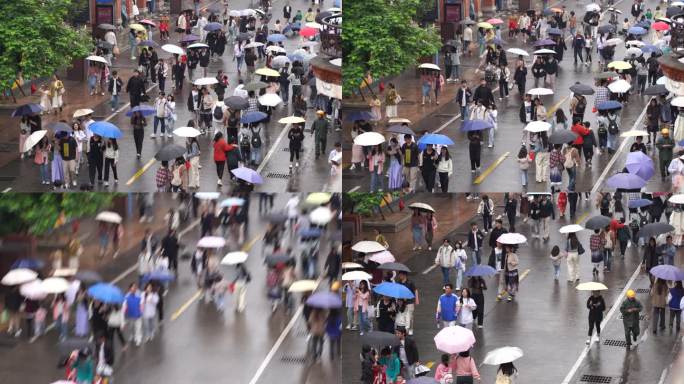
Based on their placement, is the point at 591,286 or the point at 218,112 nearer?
the point at 591,286

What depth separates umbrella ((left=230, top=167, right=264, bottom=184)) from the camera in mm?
44375

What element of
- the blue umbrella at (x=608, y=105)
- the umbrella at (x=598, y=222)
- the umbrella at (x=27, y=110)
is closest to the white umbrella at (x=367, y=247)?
the umbrella at (x=598, y=222)

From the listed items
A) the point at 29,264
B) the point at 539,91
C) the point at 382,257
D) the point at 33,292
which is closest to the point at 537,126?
the point at 539,91

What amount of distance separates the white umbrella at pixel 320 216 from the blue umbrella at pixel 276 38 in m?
11.9

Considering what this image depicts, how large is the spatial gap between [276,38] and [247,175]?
7604mm

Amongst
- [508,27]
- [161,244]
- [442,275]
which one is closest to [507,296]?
[442,275]

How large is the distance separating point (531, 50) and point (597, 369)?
21.2 meters

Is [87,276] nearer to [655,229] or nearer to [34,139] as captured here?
[34,139]

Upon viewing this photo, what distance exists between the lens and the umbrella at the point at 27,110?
47219 millimetres

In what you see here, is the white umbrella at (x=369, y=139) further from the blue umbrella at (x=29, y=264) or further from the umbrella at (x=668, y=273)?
the blue umbrella at (x=29, y=264)

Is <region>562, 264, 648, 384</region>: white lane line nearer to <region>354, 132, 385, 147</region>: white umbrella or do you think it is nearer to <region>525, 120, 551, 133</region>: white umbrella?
<region>525, 120, 551, 133</region>: white umbrella

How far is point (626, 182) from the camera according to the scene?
46.0 metres

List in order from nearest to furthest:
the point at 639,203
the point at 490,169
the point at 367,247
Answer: the point at 367,247 → the point at 639,203 → the point at 490,169

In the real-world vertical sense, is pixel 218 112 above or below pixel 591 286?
above
